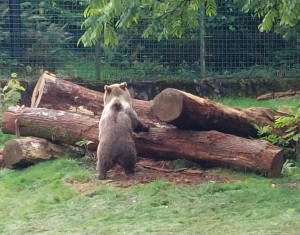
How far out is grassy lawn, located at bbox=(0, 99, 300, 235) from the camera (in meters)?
6.87

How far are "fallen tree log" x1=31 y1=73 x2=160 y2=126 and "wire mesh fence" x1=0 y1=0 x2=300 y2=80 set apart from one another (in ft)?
10.8

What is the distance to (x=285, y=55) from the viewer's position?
48.6 ft

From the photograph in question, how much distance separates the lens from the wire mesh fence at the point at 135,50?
1385cm

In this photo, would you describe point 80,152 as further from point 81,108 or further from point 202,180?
point 202,180

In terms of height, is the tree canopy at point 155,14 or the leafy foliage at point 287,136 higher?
the tree canopy at point 155,14

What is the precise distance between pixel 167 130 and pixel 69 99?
2104 mm

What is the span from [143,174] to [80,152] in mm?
1336

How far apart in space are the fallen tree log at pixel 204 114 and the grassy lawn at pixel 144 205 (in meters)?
0.69

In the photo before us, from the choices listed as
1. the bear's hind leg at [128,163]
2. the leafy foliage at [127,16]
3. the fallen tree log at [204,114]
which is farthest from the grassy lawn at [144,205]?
the leafy foliage at [127,16]

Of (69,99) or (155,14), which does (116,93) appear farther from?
(155,14)

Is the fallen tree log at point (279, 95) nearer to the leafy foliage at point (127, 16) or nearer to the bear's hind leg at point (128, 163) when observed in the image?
the leafy foliage at point (127, 16)

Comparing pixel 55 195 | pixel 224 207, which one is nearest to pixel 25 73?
pixel 55 195

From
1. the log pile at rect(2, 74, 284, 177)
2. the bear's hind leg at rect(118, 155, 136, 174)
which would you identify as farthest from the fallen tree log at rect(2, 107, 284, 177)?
the bear's hind leg at rect(118, 155, 136, 174)

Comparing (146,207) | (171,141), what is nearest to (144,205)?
(146,207)
